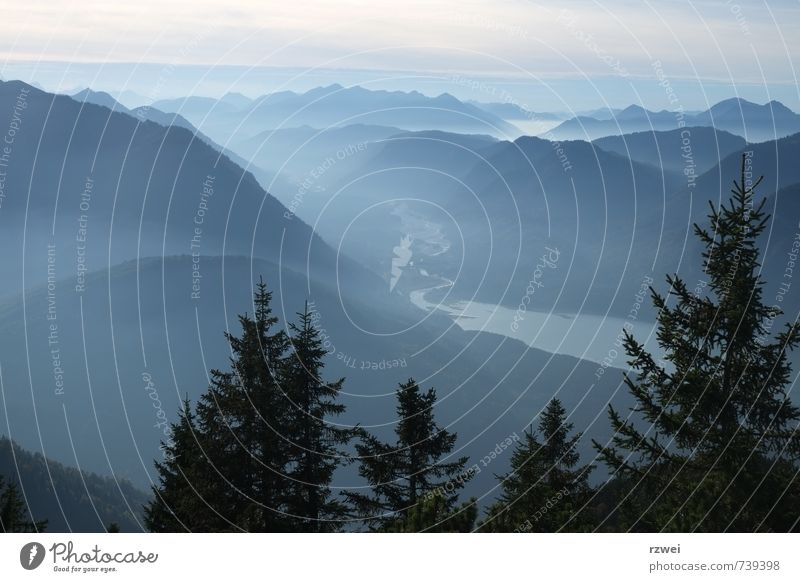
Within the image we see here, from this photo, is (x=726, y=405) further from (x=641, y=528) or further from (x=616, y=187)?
(x=616, y=187)

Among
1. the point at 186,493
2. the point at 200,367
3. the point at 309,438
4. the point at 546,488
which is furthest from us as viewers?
the point at 200,367

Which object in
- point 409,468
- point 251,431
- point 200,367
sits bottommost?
point 409,468

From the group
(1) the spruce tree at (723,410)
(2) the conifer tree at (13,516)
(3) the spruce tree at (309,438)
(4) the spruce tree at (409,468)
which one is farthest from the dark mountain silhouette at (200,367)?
(1) the spruce tree at (723,410)

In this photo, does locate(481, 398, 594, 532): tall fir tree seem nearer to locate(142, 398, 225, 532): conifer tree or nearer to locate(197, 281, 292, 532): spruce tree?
locate(197, 281, 292, 532): spruce tree

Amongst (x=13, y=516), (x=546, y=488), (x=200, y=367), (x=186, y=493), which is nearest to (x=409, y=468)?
(x=546, y=488)

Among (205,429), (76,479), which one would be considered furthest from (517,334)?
(205,429)

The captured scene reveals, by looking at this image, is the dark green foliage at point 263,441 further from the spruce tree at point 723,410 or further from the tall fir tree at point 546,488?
the spruce tree at point 723,410

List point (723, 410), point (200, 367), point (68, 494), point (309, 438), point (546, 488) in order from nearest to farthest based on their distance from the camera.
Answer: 1. point (723, 410)
2. point (546, 488)
3. point (309, 438)
4. point (68, 494)
5. point (200, 367)

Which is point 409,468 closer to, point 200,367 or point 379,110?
point 379,110

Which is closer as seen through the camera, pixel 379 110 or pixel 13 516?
pixel 13 516
